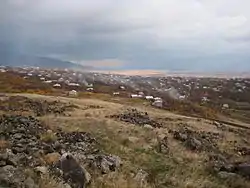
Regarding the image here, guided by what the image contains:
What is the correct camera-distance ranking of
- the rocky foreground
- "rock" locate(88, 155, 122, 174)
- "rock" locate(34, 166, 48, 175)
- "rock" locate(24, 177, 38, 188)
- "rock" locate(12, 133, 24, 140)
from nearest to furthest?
"rock" locate(24, 177, 38, 188) < the rocky foreground < "rock" locate(34, 166, 48, 175) < "rock" locate(88, 155, 122, 174) < "rock" locate(12, 133, 24, 140)

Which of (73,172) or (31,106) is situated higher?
(73,172)

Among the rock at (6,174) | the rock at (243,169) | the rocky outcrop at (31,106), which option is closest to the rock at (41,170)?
the rock at (6,174)

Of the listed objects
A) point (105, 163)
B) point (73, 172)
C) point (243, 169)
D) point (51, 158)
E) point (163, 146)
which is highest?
point (73, 172)

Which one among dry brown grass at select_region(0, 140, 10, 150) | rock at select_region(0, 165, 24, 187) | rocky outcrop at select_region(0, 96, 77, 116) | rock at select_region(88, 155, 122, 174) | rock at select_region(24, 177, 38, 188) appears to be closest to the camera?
rock at select_region(0, 165, 24, 187)

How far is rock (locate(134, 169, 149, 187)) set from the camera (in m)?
16.4

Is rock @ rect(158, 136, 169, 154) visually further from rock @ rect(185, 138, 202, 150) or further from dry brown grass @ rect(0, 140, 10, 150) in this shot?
dry brown grass @ rect(0, 140, 10, 150)

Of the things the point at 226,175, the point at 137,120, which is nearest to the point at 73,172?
the point at 226,175

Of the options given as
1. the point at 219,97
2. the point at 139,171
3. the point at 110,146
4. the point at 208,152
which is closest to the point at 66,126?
the point at 110,146

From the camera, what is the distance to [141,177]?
1734cm

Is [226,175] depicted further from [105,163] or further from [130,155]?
[105,163]

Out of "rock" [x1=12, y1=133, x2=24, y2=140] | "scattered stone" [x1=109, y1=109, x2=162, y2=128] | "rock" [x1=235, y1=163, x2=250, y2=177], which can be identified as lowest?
"scattered stone" [x1=109, y1=109, x2=162, y2=128]

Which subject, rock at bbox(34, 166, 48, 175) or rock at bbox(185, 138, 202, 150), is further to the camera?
rock at bbox(185, 138, 202, 150)

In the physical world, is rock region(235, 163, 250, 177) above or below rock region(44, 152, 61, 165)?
below

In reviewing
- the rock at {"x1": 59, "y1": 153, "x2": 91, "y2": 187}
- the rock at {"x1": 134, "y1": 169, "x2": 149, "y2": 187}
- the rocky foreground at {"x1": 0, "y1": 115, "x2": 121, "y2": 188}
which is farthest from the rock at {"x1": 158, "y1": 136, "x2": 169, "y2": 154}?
the rock at {"x1": 59, "y1": 153, "x2": 91, "y2": 187}
